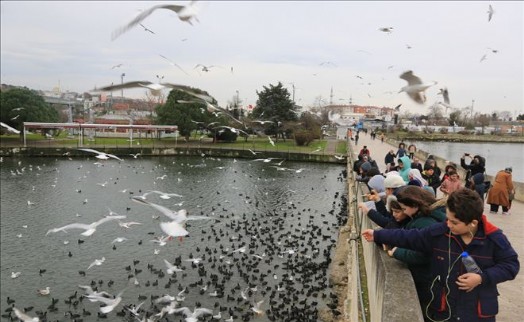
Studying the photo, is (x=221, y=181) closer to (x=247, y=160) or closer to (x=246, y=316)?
(x=247, y=160)

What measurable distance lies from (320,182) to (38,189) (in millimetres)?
15669

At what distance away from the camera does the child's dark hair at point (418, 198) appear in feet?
9.68

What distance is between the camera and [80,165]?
98.6ft

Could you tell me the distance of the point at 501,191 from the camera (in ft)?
28.7

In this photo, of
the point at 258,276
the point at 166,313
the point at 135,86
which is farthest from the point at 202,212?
the point at 135,86

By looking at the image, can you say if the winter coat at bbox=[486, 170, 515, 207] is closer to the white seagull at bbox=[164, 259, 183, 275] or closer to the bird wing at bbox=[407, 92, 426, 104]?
the bird wing at bbox=[407, 92, 426, 104]

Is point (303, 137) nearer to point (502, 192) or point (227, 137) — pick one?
point (227, 137)

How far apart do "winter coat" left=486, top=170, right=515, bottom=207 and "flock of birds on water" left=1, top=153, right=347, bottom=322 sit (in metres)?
4.10

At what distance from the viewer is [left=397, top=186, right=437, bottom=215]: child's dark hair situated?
2951mm

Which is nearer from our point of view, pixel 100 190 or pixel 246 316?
pixel 246 316

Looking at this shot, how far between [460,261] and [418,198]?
587mm

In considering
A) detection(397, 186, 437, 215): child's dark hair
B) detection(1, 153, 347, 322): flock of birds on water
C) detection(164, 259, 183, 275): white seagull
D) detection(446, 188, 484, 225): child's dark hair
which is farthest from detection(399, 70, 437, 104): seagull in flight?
detection(164, 259, 183, 275): white seagull

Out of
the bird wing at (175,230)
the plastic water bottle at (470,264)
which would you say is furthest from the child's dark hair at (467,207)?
the bird wing at (175,230)

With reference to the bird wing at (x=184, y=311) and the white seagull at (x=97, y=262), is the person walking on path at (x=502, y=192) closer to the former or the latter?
the bird wing at (x=184, y=311)
